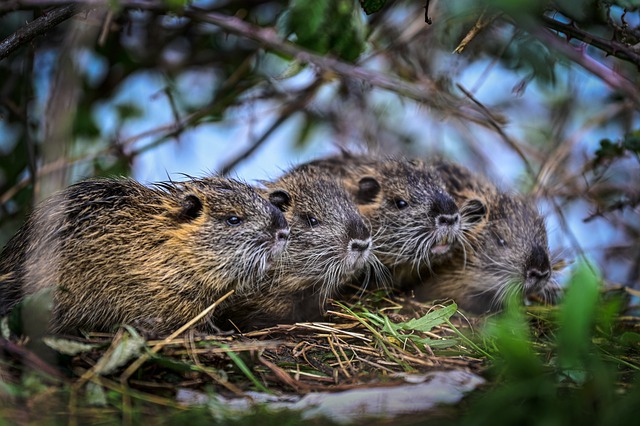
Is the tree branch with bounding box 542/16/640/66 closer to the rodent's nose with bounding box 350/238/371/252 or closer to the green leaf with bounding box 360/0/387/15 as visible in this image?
the green leaf with bounding box 360/0/387/15

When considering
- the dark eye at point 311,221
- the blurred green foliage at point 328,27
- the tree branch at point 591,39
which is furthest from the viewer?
the dark eye at point 311,221

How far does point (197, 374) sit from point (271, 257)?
41.7 inches

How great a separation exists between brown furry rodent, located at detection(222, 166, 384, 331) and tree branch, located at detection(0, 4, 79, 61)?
5.73 ft

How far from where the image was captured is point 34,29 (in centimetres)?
378

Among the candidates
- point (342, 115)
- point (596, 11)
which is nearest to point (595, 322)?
point (596, 11)

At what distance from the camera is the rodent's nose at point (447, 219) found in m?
4.87

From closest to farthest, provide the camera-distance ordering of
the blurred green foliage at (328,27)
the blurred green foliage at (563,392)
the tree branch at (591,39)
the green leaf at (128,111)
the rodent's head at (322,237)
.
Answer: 1. the blurred green foliage at (563,392)
2. the tree branch at (591,39)
3. the blurred green foliage at (328,27)
4. the rodent's head at (322,237)
5. the green leaf at (128,111)

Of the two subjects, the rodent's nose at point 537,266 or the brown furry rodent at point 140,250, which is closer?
the brown furry rodent at point 140,250

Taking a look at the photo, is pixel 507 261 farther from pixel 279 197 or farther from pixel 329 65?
pixel 329 65

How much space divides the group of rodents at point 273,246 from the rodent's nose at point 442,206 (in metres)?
0.01

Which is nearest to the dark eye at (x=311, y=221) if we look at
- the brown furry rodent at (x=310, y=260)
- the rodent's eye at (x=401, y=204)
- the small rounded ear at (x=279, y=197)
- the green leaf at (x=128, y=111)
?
the brown furry rodent at (x=310, y=260)

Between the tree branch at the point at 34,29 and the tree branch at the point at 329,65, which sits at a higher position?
the tree branch at the point at 329,65

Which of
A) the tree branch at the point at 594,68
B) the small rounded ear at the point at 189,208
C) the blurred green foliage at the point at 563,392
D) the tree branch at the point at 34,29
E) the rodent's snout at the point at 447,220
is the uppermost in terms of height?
the tree branch at the point at 34,29

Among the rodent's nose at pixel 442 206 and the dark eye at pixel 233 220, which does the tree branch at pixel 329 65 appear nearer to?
the rodent's nose at pixel 442 206
